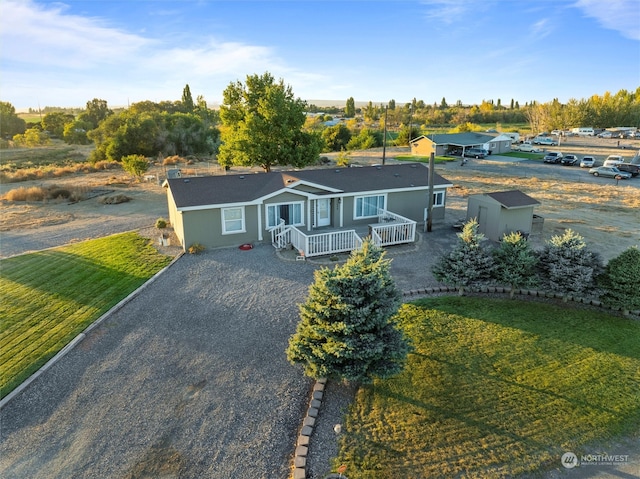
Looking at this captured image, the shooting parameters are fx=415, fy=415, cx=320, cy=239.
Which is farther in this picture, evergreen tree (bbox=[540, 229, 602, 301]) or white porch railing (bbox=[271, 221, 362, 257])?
white porch railing (bbox=[271, 221, 362, 257])

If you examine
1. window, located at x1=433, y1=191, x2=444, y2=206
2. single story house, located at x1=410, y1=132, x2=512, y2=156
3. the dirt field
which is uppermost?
single story house, located at x1=410, y1=132, x2=512, y2=156

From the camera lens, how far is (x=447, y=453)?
7574 mm

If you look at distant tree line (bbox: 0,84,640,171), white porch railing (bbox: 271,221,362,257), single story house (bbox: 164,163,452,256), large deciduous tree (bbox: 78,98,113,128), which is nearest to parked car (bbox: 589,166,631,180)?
distant tree line (bbox: 0,84,640,171)

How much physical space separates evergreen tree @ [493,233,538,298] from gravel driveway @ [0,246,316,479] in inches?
266

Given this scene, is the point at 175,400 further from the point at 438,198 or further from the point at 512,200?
the point at 438,198

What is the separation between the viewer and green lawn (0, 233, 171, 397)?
10.6m

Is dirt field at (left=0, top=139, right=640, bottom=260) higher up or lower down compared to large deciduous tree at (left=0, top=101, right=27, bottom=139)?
lower down

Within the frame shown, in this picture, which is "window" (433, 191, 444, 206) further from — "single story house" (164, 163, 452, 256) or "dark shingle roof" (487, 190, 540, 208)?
"dark shingle roof" (487, 190, 540, 208)

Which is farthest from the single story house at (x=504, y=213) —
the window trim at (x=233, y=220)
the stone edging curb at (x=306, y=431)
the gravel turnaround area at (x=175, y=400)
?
the stone edging curb at (x=306, y=431)

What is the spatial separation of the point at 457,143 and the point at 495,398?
1999 inches

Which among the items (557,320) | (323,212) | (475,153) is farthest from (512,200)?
(475,153)

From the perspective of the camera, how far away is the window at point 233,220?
1808 centimetres

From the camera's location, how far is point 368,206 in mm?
20906

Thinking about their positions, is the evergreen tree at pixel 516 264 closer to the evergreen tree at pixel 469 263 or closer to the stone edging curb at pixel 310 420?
the evergreen tree at pixel 469 263
